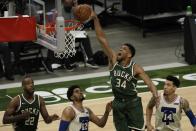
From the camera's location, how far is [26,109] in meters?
7.79

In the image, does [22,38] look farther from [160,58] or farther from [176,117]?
[176,117]

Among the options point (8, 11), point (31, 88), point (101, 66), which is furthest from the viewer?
point (101, 66)

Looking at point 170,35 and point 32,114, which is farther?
point 170,35

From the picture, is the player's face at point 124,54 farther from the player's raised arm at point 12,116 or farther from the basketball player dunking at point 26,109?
the player's raised arm at point 12,116

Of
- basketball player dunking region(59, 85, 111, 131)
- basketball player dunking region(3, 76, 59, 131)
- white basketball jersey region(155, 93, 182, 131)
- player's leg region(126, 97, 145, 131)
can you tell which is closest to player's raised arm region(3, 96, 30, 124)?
basketball player dunking region(3, 76, 59, 131)

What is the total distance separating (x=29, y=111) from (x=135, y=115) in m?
1.45

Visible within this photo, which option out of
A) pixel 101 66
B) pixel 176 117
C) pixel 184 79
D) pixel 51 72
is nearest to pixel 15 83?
pixel 51 72

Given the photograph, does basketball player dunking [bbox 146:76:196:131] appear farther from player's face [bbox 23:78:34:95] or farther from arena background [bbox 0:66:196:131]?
arena background [bbox 0:66:196:131]

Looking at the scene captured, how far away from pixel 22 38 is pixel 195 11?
5.67 m

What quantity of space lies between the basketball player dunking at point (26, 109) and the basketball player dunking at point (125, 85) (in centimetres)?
88

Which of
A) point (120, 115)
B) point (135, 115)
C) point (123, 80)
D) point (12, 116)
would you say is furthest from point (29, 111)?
point (135, 115)

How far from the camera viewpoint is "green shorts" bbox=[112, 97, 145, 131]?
785 centimetres

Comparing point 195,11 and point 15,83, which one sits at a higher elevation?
point 195,11

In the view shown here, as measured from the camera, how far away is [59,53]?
557 inches
